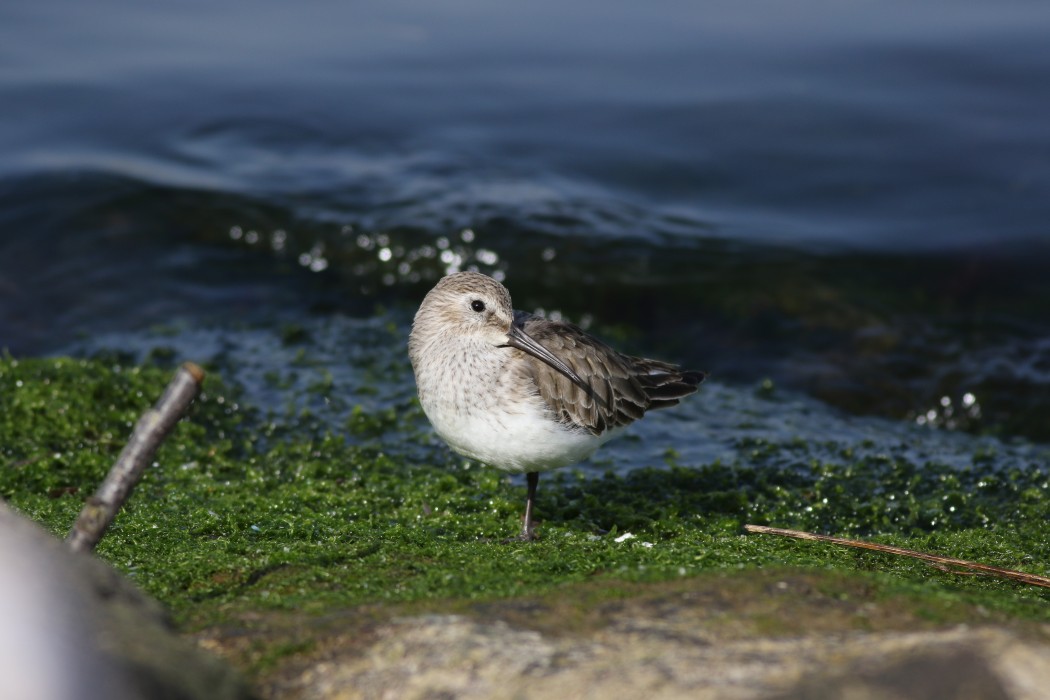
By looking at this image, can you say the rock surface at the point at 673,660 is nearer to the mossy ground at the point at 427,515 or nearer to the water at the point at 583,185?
the mossy ground at the point at 427,515

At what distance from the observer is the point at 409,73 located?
542 inches

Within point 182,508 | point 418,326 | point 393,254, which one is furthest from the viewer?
point 393,254

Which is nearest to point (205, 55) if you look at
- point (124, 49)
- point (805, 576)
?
point (124, 49)

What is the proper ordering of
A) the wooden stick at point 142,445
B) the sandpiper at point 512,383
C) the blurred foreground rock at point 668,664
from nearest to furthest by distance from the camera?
the blurred foreground rock at point 668,664, the wooden stick at point 142,445, the sandpiper at point 512,383

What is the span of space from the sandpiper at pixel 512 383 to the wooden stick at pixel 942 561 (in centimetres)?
111

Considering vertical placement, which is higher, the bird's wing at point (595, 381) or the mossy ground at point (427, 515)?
the bird's wing at point (595, 381)

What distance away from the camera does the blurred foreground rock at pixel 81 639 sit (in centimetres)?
238

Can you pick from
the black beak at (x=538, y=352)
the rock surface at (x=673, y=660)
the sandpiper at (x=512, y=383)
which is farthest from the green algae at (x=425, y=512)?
the black beak at (x=538, y=352)

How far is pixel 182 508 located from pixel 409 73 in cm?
930

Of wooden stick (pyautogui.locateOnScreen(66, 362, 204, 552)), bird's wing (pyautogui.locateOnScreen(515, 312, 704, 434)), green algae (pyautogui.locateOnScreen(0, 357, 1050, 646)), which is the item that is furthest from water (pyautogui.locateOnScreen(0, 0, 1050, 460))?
wooden stick (pyautogui.locateOnScreen(66, 362, 204, 552))

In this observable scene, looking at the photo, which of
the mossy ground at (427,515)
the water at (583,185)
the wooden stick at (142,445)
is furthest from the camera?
the water at (583,185)

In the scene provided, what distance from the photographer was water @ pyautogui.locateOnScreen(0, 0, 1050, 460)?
9.41 m

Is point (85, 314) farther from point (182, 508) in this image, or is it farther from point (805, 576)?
point (805, 576)

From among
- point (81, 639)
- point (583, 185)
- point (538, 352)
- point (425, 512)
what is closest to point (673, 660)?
point (81, 639)
